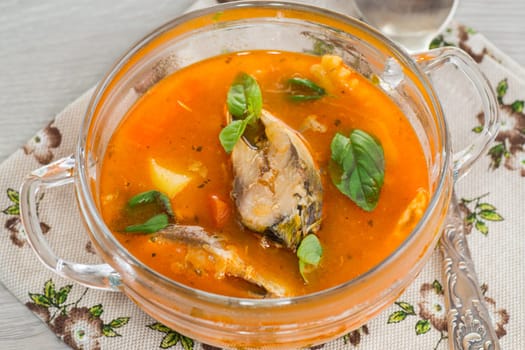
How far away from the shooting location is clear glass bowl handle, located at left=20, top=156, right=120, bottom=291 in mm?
2363

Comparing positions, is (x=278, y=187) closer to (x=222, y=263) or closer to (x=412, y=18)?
(x=222, y=263)

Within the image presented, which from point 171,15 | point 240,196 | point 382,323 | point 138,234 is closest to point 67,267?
point 138,234

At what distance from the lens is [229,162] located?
2527 mm

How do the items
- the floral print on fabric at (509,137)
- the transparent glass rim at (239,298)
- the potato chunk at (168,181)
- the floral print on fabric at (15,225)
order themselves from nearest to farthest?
the transparent glass rim at (239,298) → the potato chunk at (168,181) → the floral print on fabric at (15,225) → the floral print on fabric at (509,137)

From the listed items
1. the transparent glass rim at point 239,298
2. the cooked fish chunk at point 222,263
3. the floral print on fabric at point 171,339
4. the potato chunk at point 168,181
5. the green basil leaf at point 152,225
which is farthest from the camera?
the floral print on fabric at point 171,339

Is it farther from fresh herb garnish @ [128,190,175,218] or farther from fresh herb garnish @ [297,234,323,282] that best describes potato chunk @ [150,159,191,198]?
fresh herb garnish @ [297,234,323,282]

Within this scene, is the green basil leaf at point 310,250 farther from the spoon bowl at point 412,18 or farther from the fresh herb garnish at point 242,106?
the spoon bowl at point 412,18

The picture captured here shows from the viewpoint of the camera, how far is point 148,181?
2537mm

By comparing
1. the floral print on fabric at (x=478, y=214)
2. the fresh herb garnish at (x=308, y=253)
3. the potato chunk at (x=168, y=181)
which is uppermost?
the floral print on fabric at (x=478, y=214)

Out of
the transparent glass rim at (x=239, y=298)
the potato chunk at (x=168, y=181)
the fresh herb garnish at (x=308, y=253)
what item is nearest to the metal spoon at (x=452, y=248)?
the transparent glass rim at (x=239, y=298)

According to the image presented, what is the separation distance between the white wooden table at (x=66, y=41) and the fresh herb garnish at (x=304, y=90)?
3.39ft

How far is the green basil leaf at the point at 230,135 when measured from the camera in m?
2.45

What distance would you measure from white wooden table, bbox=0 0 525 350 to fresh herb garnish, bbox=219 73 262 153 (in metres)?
1.00

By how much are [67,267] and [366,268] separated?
0.90 m
